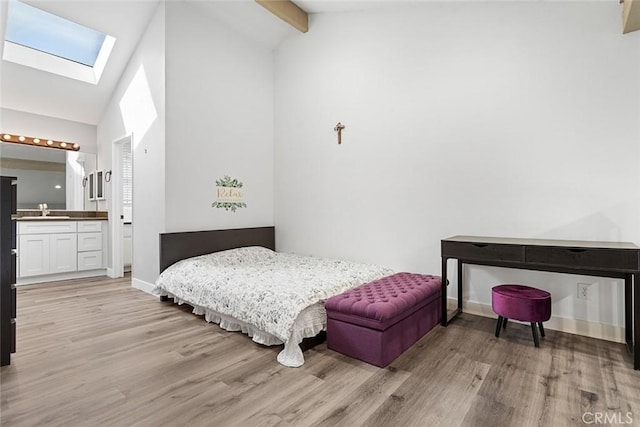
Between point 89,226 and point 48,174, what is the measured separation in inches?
39.6

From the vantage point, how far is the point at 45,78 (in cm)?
421

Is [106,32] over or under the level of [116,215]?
over

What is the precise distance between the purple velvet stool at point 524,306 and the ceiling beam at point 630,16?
78.1 inches

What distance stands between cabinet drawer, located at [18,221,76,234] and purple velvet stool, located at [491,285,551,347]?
534 centimetres

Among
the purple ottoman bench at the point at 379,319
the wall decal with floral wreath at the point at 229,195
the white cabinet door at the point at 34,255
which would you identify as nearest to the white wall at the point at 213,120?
the wall decal with floral wreath at the point at 229,195

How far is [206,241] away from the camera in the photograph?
3930mm

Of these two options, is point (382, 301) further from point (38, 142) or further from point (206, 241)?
point (38, 142)

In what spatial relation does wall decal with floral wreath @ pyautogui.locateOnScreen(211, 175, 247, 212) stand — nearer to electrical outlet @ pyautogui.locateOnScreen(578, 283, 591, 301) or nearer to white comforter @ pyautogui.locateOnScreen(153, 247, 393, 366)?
white comforter @ pyautogui.locateOnScreen(153, 247, 393, 366)

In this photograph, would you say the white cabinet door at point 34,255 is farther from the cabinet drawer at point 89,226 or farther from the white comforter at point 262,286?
the white comforter at point 262,286

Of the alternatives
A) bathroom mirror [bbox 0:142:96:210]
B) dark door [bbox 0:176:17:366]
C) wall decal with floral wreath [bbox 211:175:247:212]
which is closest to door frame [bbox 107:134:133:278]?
bathroom mirror [bbox 0:142:96:210]

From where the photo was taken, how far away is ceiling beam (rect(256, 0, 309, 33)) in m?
3.69

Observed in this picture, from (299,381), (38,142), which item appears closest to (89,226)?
(38,142)

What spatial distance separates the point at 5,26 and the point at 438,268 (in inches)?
210

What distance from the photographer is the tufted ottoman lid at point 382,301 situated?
2139 mm
